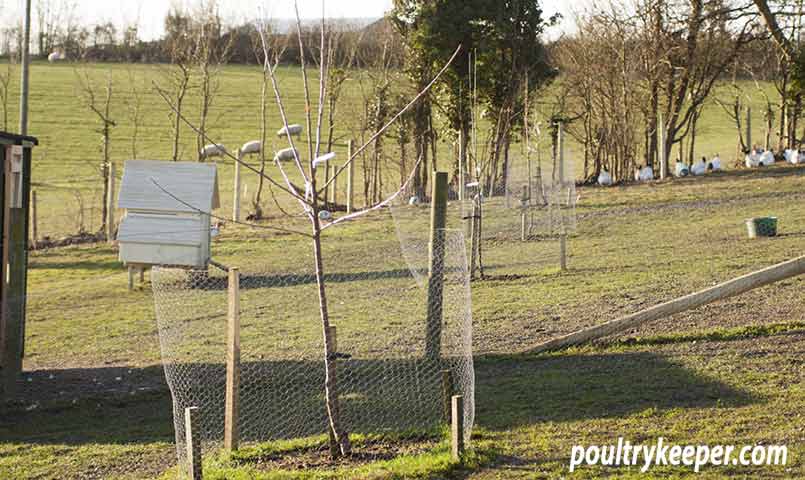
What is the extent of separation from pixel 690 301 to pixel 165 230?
8.07 m

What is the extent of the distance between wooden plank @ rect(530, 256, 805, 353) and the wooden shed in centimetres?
641

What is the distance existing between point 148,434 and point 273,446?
1437mm

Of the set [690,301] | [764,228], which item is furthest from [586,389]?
[764,228]

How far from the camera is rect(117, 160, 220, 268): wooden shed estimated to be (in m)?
14.7

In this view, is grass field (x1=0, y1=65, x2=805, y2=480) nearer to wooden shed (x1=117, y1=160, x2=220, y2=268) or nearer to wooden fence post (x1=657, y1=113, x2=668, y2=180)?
wooden shed (x1=117, y1=160, x2=220, y2=268)

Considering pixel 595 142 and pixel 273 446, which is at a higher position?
pixel 595 142

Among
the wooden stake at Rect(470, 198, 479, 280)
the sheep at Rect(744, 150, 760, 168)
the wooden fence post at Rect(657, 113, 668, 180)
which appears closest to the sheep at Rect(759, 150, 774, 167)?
the sheep at Rect(744, 150, 760, 168)

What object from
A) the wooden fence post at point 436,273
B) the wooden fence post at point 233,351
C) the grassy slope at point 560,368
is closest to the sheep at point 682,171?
the grassy slope at point 560,368

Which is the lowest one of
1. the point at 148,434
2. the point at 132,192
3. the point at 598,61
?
the point at 148,434

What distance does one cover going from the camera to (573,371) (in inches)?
354

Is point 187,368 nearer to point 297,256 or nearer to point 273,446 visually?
point 273,446

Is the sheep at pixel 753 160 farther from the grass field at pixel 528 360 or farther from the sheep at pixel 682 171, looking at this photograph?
the grass field at pixel 528 360

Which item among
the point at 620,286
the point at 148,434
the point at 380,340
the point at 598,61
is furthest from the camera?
the point at 598,61

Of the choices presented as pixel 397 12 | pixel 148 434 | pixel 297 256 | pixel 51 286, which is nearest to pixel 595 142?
pixel 397 12
